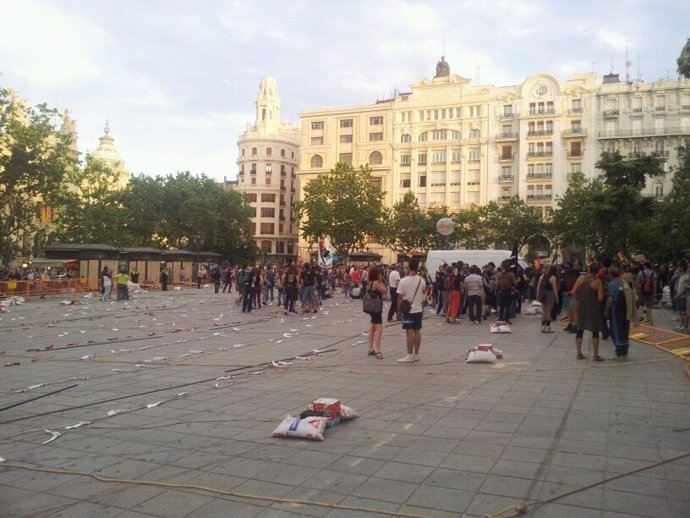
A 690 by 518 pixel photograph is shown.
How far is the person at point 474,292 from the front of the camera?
17.5m

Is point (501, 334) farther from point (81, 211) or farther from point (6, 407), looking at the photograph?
point (81, 211)

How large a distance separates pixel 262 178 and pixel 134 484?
8993cm

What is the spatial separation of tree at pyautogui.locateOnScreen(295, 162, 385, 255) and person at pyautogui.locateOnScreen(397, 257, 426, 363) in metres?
44.2

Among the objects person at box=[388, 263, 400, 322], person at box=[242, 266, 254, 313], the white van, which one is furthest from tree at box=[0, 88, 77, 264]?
person at box=[388, 263, 400, 322]

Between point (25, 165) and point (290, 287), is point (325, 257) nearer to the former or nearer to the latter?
point (290, 287)

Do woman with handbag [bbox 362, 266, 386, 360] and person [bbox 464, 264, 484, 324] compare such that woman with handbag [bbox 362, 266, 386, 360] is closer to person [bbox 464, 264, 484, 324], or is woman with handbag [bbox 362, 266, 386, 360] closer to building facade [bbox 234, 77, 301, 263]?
person [bbox 464, 264, 484, 324]

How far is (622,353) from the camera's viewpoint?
35.9ft

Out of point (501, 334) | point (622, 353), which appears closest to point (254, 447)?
point (622, 353)

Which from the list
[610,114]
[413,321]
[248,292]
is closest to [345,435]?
[413,321]

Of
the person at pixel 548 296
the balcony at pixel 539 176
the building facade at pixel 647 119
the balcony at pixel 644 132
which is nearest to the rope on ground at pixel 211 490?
the person at pixel 548 296

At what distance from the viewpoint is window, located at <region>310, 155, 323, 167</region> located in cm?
8178

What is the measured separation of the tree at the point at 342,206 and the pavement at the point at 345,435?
43.2m

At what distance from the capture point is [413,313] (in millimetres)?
10555

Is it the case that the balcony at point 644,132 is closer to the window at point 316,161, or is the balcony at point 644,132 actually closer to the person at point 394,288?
the window at point 316,161
